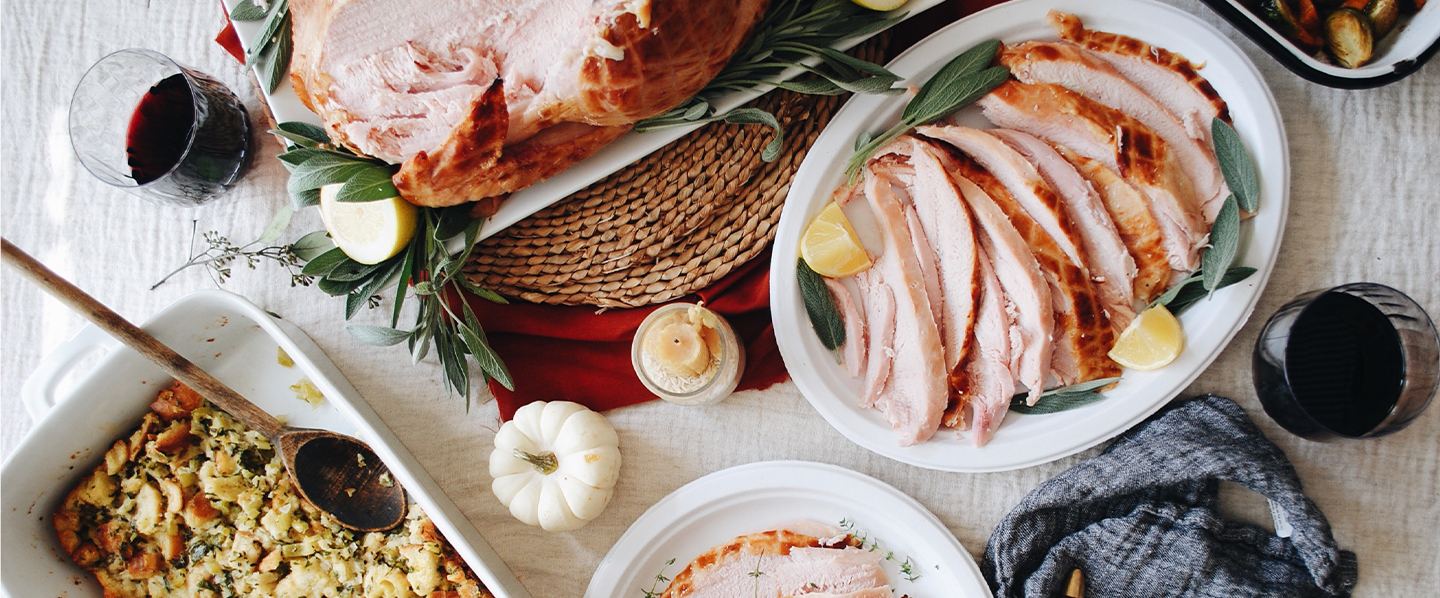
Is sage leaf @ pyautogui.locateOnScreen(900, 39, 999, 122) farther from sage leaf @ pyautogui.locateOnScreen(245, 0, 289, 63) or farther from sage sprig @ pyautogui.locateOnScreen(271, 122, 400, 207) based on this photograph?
sage leaf @ pyautogui.locateOnScreen(245, 0, 289, 63)

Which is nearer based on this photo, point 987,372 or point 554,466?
point 987,372

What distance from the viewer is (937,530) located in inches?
67.5

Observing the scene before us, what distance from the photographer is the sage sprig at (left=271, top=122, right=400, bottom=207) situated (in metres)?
1.56

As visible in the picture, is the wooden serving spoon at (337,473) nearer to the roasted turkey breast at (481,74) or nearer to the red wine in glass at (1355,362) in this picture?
the roasted turkey breast at (481,74)

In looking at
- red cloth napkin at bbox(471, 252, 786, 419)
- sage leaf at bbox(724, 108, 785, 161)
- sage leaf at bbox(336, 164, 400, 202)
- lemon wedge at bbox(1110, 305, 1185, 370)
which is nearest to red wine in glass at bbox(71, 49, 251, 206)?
sage leaf at bbox(336, 164, 400, 202)

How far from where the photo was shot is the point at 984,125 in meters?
1.73

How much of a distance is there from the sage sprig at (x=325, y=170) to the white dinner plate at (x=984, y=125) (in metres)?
0.72

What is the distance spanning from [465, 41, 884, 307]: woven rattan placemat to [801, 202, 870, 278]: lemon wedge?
123mm

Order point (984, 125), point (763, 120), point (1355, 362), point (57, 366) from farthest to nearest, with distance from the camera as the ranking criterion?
point (57, 366)
point (984, 125)
point (763, 120)
point (1355, 362)

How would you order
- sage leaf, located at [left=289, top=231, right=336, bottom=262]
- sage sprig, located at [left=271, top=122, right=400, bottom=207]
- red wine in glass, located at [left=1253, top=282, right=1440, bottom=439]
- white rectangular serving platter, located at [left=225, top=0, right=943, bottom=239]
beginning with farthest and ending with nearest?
1. sage leaf, located at [left=289, top=231, right=336, bottom=262]
2. white rectangular serving platter, located at [left=225, top=0, right=943, bottom=239]
3. sage sprig, located at [left=271, top=122, right=400, bottom=207]
4. red wine in glass, located at [left=1253, top=282, right=1440, bottom=439]

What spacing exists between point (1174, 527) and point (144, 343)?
74.8 inches

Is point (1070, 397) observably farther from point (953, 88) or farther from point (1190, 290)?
point (953, 88)

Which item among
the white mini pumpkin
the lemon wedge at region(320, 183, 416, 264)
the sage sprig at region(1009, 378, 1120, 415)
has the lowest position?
the white mini pumpkin

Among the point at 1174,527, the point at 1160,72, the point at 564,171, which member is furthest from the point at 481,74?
the point at 1174,527
